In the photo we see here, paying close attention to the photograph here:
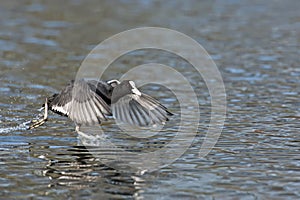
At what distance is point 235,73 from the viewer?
527 inches

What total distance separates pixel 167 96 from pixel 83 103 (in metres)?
3.81

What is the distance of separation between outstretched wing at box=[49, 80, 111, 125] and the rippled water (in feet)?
1.70

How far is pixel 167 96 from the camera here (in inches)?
459

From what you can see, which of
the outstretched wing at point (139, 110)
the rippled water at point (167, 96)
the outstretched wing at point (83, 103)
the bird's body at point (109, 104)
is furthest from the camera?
the outstretched wing at point (139, 110)

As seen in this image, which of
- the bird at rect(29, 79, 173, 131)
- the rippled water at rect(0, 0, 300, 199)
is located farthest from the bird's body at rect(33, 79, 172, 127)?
the rippled water at rect(0, 0, 300, 199)

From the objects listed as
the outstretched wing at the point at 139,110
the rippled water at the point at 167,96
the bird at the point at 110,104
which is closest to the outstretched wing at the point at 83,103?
the bird at the point at 110,104

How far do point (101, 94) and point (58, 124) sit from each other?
1596mm

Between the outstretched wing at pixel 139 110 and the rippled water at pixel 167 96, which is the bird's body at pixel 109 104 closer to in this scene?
the outstretched wing at pixel 139 110

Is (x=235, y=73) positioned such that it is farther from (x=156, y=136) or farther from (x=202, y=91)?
(x=156, y=136)

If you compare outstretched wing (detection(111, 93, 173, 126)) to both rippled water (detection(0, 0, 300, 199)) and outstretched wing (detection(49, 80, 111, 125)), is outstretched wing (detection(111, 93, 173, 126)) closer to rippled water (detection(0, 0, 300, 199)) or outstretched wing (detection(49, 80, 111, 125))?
outstretched wing (detection(49, 80, 111, 125))

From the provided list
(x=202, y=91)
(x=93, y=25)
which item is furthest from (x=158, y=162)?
(x=93, y=25)

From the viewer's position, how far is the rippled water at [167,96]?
23.5ft

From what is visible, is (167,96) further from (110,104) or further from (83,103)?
(83,103)

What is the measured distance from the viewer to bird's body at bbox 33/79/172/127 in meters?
7.93
